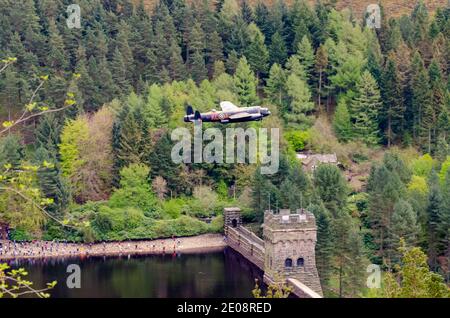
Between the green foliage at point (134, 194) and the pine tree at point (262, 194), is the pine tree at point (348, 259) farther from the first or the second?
the green foliage at point (134, 194)

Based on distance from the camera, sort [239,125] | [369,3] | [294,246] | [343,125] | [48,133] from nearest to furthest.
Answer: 1. [294,246]
2. [239,125]
3. [48,133]
4. [343,125]
5. [369,3]

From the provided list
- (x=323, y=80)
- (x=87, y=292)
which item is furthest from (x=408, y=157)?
(x=87, y=292)

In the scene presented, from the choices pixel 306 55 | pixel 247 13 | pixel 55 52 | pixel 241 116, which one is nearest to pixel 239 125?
pixel 306 55

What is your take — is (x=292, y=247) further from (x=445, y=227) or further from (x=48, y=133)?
(x=48, y=133)

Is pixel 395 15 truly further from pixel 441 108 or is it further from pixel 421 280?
pixel 421 280

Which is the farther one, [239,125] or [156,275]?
[239,125]

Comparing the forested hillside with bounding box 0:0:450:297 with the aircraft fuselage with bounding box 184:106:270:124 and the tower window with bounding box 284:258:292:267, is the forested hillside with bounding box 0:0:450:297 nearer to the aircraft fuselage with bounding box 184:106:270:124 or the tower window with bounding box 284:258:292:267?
the tower window with bounding box 284:258:292:267
